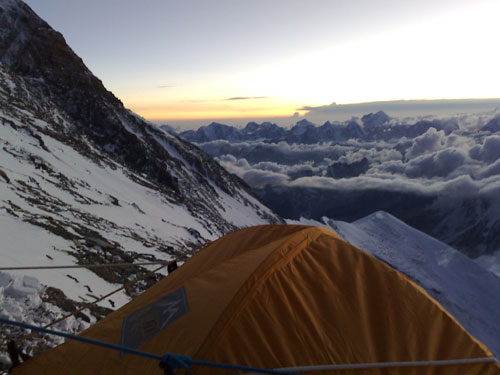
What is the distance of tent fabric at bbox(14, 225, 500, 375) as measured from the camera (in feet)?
12.7

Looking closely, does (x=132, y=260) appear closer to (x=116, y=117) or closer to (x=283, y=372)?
(x=283, y=372)

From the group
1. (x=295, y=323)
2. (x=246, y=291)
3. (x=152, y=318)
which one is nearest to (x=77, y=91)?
(x=152, y=318)

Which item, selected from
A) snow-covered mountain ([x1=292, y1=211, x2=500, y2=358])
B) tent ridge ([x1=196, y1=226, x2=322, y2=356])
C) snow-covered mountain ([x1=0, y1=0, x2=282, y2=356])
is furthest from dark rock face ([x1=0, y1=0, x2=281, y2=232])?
snow-covered mountain ([x1=292, y1=211, x2=500, y2=358])

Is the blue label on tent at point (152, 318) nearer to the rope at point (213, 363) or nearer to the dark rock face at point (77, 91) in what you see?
the rope at point (213, 363)

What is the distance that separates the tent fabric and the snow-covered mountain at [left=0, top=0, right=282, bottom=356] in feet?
12.3

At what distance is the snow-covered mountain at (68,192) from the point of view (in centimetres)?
931

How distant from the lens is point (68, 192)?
891 inches

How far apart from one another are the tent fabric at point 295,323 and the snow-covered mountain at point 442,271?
106m

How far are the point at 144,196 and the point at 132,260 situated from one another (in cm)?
2530

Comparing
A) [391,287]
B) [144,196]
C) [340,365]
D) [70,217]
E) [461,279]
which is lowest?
[461,279]

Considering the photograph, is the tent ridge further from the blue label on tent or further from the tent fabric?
the blue label on tent

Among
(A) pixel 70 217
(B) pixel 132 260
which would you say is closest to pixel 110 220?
(A) pixel 70 217

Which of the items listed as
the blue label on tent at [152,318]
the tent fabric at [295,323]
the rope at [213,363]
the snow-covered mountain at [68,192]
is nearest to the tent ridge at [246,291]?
the tent fabric at [295,323]

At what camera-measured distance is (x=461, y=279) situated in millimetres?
123875
